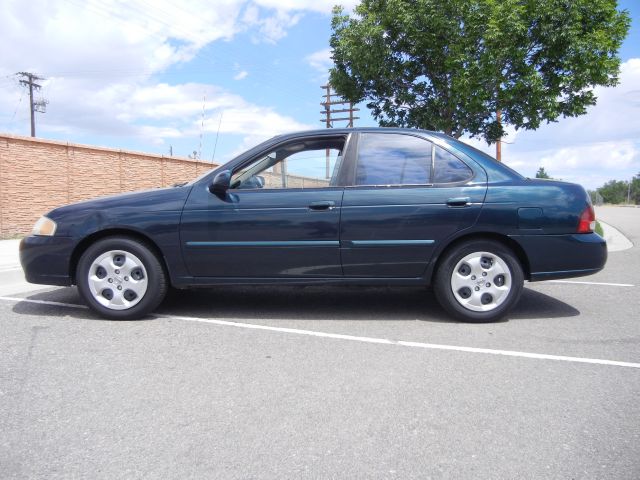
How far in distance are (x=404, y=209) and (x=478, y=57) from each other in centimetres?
788

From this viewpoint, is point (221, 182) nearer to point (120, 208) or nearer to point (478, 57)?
point (120, 208)

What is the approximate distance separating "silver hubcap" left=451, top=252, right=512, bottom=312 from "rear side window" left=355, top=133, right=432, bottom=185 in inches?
32.1

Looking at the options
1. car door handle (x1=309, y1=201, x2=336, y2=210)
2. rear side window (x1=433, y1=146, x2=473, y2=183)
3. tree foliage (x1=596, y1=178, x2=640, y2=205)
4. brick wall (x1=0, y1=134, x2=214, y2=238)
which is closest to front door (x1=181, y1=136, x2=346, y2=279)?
car door handle (x1=309, y1=201, x2=336, y2=210)

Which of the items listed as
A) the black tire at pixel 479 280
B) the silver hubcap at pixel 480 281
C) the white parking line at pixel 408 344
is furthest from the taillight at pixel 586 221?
the white parking line at pixel 408 344

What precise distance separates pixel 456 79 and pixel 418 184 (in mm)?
7297

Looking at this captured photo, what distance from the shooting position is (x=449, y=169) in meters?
4.50

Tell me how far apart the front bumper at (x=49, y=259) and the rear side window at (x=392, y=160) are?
8.69 ft

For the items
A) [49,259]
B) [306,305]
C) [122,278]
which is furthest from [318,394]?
[49,259]

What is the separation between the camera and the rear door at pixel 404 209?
4359 millimetres

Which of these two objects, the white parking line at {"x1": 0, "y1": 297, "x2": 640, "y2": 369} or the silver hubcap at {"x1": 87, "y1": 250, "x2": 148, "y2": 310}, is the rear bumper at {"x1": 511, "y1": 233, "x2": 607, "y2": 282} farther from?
the silver hubcap at {"x1": 87, "y1": 250, "x2": 148, "y2": 310}

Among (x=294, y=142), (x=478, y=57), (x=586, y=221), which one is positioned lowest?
(x=586, y=221)

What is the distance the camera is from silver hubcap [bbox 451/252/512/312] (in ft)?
14.6

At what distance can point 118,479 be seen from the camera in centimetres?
213

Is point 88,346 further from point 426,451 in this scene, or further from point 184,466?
point 426,451
